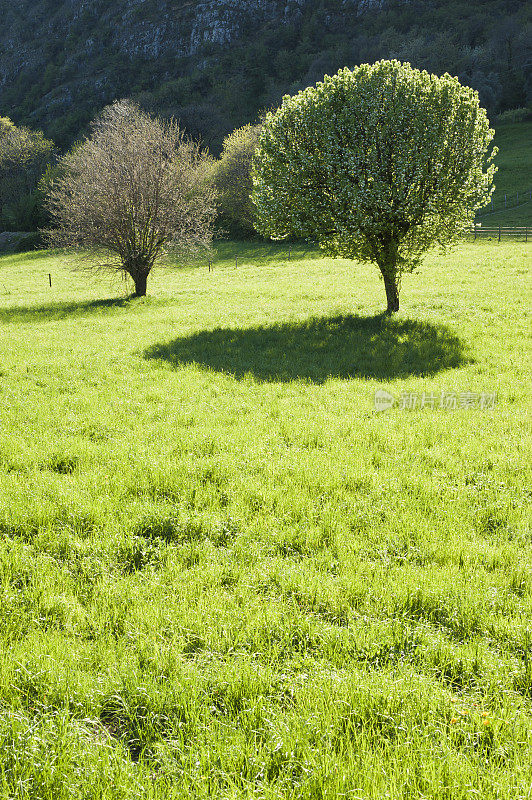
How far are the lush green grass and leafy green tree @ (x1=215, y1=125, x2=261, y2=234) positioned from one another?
28.3 m

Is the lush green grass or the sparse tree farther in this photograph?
the sparse tree

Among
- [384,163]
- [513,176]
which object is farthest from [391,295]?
[513,176]

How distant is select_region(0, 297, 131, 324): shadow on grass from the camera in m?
26.0

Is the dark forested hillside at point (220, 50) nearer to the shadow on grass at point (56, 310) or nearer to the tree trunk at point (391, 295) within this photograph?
the shadow on grass at point (56, 310)

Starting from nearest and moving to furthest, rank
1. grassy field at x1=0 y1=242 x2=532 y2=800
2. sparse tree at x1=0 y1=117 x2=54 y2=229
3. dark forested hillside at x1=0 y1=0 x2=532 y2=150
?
grassy field at x1=0 y1=242 x2=532 y2=800
sparse tree at x1=0 y1=117 x2=54 y2=229
dark forested hillside at x1=0 y1=0 x2=532 y2=150

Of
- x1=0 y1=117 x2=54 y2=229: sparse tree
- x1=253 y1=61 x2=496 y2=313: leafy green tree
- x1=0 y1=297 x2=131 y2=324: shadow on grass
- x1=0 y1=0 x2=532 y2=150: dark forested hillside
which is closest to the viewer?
x1=253 y1=61 x2=496 y2=313: leafy green tree

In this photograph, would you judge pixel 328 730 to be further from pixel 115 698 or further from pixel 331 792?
pixel 115 698

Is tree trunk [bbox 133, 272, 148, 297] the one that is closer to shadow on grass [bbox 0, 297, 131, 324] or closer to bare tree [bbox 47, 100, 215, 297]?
bare tree [bbox 47, 100, 215, 297]

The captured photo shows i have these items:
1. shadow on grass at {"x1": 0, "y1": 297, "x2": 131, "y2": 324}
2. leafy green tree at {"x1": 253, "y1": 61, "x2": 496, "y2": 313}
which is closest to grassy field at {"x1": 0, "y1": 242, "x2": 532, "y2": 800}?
leafy green tree at {"x1": 253, "y1": 61, "x2": 496, "y2": 313}

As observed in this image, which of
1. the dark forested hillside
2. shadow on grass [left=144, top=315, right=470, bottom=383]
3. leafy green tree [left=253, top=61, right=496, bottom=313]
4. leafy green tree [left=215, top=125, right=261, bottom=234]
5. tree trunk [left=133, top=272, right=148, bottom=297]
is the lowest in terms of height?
shadow on grass [left=144, top=315, right=470, bottom=383]

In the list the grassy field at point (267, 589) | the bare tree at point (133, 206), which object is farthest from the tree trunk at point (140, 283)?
the grassy field at point (267, 589)

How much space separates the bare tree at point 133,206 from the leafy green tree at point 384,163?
1107cm

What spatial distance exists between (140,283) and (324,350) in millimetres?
18136

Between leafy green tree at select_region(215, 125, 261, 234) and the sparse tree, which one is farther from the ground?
the sparse tree
